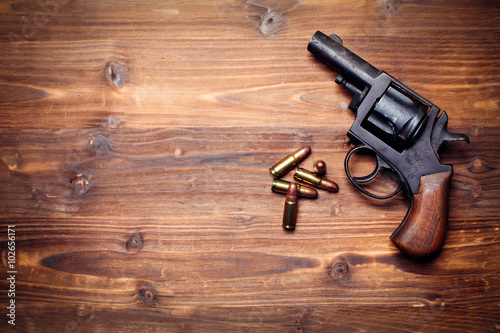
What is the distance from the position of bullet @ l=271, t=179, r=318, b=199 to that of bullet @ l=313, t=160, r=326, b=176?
7 centimetres

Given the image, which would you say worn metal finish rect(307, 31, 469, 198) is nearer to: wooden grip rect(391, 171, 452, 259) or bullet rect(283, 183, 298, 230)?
wooden grip rect(391, 171, 452, 259)

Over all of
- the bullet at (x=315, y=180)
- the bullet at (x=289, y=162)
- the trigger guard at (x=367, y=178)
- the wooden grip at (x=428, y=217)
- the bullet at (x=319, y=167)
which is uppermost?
the bullet at (x=289, y=162)

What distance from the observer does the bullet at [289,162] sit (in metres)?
1.14

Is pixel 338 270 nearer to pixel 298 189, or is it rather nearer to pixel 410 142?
pixel 298 189

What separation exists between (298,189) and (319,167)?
11 cm

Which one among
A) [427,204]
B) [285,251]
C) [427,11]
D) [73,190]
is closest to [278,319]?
[285,251]

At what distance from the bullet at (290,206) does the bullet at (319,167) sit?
10 cm

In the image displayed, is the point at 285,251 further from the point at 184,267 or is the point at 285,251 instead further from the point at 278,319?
the point at 184,267

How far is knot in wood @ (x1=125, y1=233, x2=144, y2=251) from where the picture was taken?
118 cm

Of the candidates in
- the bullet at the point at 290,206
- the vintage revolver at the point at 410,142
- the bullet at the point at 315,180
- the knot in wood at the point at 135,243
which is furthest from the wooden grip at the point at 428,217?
the knot in wood at the point at 135,243

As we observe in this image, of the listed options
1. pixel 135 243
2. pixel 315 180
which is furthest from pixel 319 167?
pixel 135 243

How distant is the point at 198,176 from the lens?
3.88ft

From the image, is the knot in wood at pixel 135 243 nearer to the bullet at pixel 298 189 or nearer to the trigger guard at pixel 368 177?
the bullet at pixel 298 189

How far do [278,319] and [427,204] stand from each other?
0.67 metres
